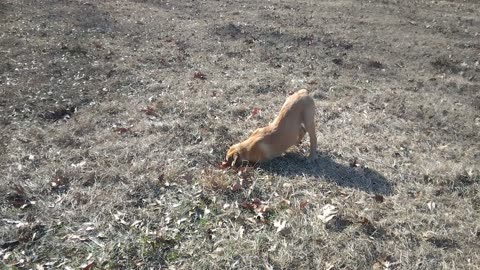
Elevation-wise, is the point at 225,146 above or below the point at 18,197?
above

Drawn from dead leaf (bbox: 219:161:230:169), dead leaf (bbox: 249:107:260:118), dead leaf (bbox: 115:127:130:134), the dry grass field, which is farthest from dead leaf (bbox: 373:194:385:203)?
dead leaf (bbox: 115:127:130:134)

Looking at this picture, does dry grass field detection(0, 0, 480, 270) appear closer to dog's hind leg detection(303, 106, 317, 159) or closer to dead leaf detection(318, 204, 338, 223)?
dead leaf detection(318, 204, 338, 223)

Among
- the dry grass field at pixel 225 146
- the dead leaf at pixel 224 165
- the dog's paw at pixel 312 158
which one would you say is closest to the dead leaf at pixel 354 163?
the dry grass field at pixel 225 146

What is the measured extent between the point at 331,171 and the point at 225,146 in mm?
1470

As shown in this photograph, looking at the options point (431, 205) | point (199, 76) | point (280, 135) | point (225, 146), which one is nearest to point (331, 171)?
point (280, 135)

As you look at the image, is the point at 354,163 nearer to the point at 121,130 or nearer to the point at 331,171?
the point at 331,171

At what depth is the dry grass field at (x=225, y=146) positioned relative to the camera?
4250mm

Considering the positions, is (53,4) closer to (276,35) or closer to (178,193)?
(276,35)

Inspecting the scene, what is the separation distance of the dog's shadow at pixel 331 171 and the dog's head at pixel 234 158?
1.11 feet

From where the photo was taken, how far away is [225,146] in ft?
19.0

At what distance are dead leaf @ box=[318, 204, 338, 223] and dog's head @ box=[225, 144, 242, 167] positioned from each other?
118cm

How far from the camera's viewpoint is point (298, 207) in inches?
187

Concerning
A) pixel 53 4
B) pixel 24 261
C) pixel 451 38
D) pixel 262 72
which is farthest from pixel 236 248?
pixel 53 4

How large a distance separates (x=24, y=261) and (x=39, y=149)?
203cm
